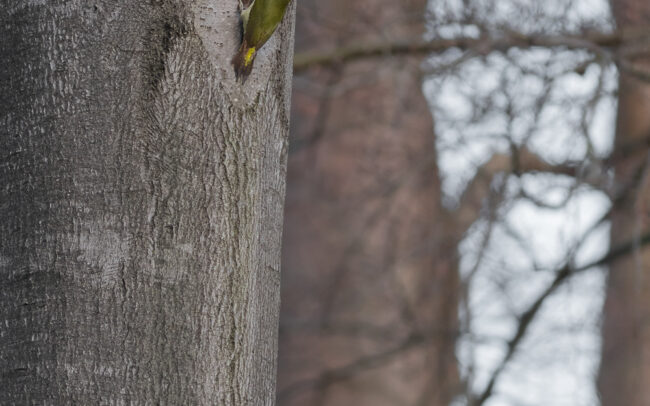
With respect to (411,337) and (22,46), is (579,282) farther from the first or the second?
(22,46)

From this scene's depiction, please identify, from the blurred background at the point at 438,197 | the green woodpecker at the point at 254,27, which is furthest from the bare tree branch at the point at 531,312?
the green woodpecker at the point at 254,27

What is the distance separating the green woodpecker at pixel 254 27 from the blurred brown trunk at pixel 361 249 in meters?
3.78

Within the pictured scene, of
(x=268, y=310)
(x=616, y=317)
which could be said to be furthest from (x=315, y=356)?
(x=268, y=310)

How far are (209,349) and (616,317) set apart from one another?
465 cm

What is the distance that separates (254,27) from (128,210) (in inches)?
11.7

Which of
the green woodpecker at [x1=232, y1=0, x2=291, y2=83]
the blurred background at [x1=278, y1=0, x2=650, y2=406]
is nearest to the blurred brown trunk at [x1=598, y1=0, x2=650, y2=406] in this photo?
the blurred background at [x1=278, y1=0, x2=650, y2=406]

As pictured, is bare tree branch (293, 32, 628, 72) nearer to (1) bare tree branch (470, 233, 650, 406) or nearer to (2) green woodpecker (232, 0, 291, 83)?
(1) bare tree branch (470, 233, 650, 406)

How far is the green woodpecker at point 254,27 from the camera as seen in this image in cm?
106

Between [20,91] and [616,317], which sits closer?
[20,91]

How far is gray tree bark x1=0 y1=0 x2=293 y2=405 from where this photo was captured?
0.97m

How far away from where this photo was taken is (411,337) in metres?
5.64

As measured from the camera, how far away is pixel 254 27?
42.0 inches

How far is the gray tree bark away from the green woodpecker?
19mm

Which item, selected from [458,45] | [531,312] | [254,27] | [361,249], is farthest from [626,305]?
[254,27]
